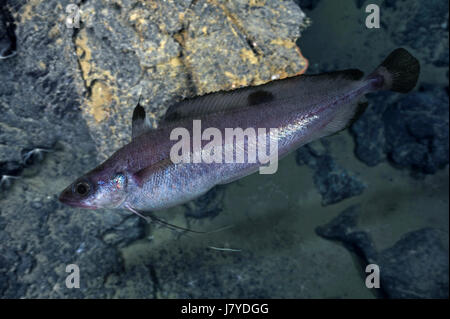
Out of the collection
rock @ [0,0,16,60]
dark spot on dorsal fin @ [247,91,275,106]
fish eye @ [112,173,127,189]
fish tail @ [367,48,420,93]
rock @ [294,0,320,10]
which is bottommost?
fish eye @ [112,173,127,189]

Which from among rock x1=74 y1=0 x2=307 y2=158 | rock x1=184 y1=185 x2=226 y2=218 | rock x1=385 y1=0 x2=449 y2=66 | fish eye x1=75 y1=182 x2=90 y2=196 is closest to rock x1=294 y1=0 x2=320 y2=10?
rock x1=385 y1=0 x2=449 y2=66

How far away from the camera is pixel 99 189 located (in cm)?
171

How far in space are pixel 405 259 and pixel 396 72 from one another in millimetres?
2461

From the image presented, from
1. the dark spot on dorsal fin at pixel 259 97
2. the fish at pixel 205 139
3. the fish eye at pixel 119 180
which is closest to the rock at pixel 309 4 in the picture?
the fish at pixel 205 139

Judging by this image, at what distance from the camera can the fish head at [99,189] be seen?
170cm

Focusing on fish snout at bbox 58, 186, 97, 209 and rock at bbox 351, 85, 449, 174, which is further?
rock at bbox 351, 85, 449, 174

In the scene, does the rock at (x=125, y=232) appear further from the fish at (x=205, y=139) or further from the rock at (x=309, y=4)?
the rock at (x=309, y=4)

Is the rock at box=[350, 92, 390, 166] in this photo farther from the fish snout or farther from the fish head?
the fish snout

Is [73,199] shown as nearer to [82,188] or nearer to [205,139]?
[82,188]

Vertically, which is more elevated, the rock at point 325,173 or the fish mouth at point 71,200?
the fish mouth at point 71,200

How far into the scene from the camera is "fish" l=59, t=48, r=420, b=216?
66.6 inches

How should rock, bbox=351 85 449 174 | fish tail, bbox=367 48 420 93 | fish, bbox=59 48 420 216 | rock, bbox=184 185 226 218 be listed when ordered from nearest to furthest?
fish, bbox=59 48 420 216
fish tail, bbox=367 48 420 93
rock, bbox=184 185 226 218
rock, bbox=351 85 449 174

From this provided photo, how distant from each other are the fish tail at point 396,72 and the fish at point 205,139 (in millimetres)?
116

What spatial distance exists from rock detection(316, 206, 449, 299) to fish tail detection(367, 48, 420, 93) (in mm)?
1843
